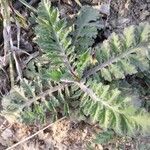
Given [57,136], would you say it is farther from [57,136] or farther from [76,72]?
[76,72]

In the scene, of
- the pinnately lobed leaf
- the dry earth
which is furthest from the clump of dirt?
the pinnately lobed leaf

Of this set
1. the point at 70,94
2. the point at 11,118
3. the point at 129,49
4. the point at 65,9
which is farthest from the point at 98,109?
the point at 65,9

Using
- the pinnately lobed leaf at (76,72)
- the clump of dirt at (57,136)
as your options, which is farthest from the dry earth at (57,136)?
the pinnately lobed leaf at (76,72)

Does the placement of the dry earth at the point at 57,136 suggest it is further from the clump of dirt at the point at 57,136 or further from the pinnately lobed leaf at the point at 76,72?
the pinnately lobed leaf at the point at 76,72

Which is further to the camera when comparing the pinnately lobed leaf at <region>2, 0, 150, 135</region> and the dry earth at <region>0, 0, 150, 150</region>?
the dry earth at <region>0, 0, 150, 150</region>

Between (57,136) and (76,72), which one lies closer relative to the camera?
(76,72)

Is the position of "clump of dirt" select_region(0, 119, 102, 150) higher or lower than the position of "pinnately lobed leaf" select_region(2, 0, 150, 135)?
lower

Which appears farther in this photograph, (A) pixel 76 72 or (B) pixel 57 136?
(B) pixel 57 136

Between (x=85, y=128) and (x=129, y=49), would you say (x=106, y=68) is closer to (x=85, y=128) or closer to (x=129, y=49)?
(x=129, y=49)

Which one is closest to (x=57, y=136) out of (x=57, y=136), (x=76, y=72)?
(x=57, y=136)

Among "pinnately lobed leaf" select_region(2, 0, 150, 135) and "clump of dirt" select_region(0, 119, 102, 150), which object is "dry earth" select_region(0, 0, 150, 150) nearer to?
"clump of dirt" select_region(0, 119, 102, 150)

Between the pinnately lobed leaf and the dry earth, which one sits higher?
the pinnately lobed leaf

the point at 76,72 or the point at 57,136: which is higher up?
the point at 76,72

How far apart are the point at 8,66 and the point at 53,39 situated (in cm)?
39
